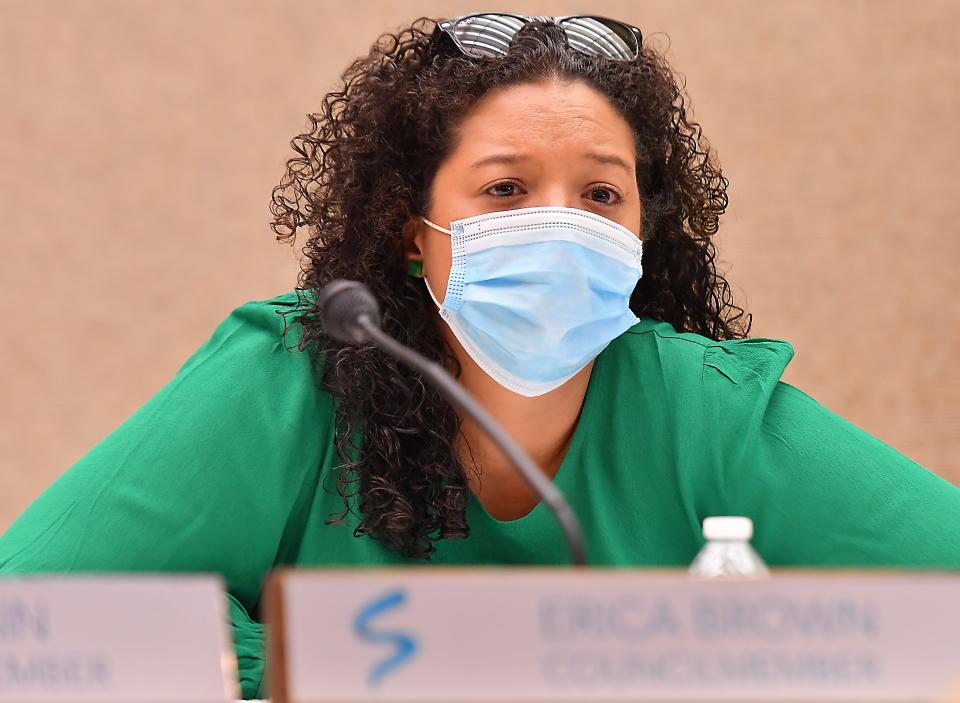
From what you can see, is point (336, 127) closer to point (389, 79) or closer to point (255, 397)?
point (389, 79)

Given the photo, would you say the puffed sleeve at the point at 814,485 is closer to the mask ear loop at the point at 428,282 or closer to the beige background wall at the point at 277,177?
the mask ear loop at the point at 428,282

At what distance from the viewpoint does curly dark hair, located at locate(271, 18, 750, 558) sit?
4.20 ft

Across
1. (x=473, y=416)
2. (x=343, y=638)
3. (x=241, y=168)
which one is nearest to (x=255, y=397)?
(x=473, y=416)

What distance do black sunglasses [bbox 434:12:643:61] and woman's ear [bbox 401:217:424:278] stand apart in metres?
0.22

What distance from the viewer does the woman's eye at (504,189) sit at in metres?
1.29

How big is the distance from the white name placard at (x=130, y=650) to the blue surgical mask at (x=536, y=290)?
732 mm

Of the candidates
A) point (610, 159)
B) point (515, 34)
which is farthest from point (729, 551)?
point (515, 34)

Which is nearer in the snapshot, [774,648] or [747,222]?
[774,648]

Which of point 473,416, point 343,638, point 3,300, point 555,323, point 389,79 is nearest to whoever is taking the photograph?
point 343,638

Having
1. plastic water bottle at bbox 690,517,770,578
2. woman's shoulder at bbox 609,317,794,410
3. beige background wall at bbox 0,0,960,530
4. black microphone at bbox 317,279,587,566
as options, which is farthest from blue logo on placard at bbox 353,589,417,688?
beige background wall at bbox 0,0,960,530

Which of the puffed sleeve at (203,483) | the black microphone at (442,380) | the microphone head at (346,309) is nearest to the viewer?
the black microphone at (442,380)

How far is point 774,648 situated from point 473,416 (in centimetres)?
26

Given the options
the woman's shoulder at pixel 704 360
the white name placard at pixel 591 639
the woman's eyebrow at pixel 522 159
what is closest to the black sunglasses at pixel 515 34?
the woman's eyebrow at pixel 522 159

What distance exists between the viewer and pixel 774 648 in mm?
567
